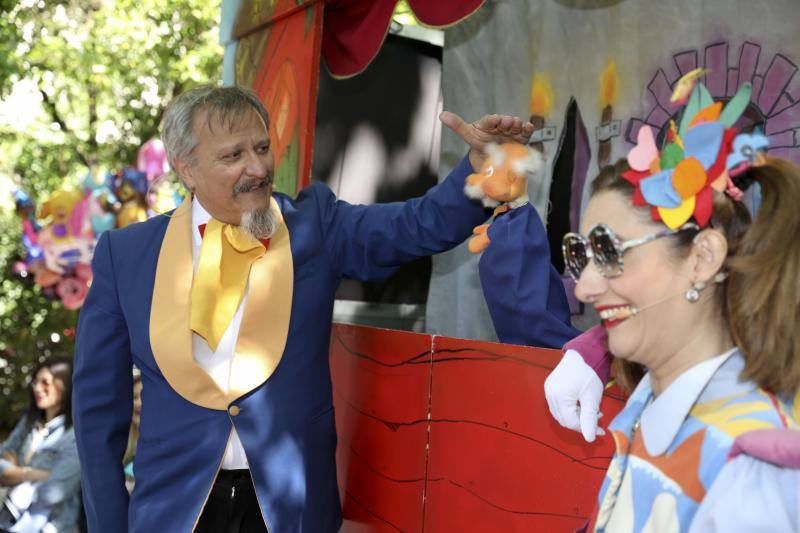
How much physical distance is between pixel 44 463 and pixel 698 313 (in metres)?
4.59

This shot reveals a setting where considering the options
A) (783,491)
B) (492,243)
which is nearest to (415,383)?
(492,243)

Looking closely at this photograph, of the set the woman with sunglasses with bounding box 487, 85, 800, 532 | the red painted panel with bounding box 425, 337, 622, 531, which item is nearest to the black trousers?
the red painted panel with bounding box 425, 337, 622, 531

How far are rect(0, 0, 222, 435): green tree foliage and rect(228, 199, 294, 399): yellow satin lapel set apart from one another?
28.5 ft

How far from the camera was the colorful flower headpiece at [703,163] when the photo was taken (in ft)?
4.49

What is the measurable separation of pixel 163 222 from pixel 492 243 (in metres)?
0.97

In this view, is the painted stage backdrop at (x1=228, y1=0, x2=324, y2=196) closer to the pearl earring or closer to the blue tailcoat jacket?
the blue tailcoat jacket

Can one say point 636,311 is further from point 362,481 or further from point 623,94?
point 623,94

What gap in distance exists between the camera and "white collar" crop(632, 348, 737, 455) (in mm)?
1369

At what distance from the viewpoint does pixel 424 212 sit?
2488mm

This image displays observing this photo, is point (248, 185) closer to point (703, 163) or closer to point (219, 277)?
point (219, 277)

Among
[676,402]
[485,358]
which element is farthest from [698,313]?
[485,358]

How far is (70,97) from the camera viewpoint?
11.9 m

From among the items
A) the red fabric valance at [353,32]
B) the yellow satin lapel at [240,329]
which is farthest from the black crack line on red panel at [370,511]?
the red fabric valance at [353,32]

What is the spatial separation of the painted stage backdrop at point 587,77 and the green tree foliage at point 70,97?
658cm
